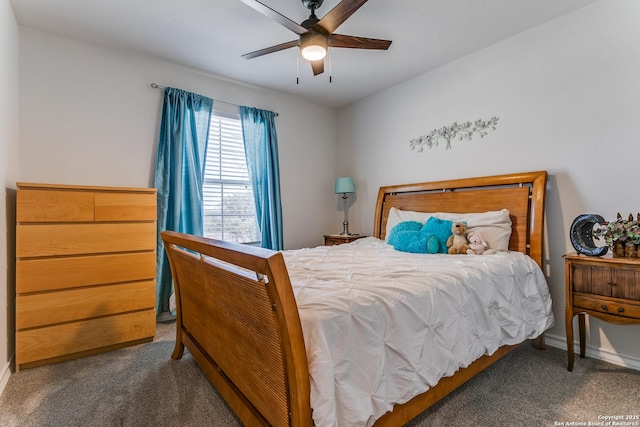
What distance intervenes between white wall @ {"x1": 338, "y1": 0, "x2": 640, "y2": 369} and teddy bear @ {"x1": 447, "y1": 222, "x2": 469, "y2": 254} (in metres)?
0.65

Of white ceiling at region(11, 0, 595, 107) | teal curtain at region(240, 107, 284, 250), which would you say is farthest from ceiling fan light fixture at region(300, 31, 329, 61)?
teal curtain at region(240, 107, 284, 250)

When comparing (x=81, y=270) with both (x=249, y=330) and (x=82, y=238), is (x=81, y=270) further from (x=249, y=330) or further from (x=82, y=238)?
(x=249, y=330)

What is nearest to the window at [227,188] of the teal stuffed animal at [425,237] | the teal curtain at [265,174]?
the teal curtain at [265,174]

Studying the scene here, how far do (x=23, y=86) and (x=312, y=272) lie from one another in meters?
2.77

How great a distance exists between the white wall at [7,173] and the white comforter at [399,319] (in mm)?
1803

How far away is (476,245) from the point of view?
232 cm

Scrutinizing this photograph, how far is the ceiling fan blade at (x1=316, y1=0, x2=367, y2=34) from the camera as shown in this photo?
1.63m

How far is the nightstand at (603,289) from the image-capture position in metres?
1.73

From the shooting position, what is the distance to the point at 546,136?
242 centimetres

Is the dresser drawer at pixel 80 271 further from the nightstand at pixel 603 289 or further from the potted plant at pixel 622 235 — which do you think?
the potted plant at pixel 622 235

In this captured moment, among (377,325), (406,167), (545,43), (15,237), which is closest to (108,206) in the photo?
(15,237)

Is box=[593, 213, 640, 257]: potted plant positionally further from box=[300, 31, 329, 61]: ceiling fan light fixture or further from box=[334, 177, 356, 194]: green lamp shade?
box=[334, 177, 356, 194]: green lamp shade

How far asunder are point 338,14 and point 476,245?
1.83 m

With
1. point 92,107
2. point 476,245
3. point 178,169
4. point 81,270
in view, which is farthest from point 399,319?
point 92,107
